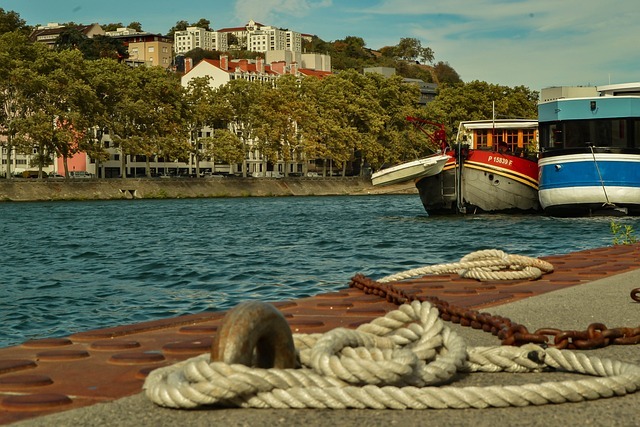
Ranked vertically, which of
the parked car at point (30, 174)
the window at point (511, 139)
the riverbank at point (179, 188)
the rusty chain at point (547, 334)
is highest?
the window at point (511, 139)

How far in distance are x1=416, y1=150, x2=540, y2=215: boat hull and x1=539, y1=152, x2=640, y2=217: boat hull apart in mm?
5566

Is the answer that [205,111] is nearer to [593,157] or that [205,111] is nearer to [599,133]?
[599,133]

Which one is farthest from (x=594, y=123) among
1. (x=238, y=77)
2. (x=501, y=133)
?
(x=238, y=77)

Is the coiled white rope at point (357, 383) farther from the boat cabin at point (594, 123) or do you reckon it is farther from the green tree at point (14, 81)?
the green tree at point (14, 81)

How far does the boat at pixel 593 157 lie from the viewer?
126ft

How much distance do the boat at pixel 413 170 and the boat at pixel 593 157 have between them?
6281 mm

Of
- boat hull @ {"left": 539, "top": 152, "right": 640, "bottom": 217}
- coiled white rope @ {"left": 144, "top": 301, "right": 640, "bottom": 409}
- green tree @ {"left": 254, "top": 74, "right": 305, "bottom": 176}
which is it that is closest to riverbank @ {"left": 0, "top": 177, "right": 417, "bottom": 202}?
green tree @ {"left": 254, "top": 74, "right": 305, "bottom": 176}

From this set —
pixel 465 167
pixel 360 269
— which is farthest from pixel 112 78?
pixel 360 269

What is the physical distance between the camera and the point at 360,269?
21.1 metres

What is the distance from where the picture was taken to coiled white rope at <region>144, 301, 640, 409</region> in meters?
4.27

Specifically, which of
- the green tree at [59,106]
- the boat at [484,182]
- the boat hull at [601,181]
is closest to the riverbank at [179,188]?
the green tree at [59,106]

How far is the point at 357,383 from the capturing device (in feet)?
14.4

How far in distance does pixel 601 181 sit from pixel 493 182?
7242mm

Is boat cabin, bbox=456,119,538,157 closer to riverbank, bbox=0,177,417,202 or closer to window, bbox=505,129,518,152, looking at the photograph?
window, bbox=505,129,518,152
